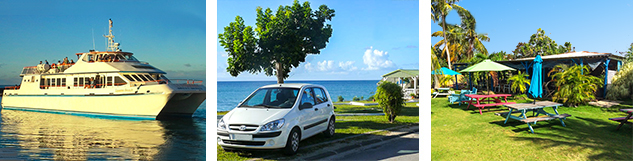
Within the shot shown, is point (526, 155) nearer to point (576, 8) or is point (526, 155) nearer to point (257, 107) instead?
point (576, 8)

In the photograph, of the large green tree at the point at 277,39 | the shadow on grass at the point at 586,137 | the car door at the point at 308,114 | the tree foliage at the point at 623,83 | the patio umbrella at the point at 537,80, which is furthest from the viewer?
the large green tree at the point at 277,39

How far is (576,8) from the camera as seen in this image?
5.03 metres

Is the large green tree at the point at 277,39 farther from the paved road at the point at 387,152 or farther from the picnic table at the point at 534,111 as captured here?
the picnic table at the point at 534,111

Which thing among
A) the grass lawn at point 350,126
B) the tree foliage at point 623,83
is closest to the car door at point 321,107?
the grass lawn at point 350,126

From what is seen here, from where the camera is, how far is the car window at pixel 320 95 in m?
5.45

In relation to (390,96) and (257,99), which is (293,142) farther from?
(390,96)

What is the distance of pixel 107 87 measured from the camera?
29.8 ft

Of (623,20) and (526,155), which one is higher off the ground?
(623,20)

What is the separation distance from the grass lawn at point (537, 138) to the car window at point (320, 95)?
5.84ft

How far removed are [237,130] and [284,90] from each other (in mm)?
1054

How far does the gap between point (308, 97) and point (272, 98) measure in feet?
1.76

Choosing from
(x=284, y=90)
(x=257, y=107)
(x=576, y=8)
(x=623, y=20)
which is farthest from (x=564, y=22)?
(x=257, y=107)

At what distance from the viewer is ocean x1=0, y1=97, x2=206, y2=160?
23.5 ft

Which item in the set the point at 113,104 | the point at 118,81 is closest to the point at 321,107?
the point at 118,81
